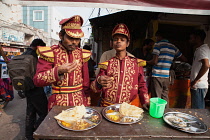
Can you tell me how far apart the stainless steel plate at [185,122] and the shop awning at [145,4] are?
1.42 meters

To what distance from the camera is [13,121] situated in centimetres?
384

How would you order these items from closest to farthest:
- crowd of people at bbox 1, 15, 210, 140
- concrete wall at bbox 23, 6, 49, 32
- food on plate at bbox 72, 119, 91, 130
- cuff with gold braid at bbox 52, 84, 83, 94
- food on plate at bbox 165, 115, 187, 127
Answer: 1. food on plate at bbox 72, 119, 91, 130
2. food on plate at bbox 165, 115, 187, 127
3. crowd of people at bbox 1, 15, 210, 140
4. cuff with gold braid at bbox 52, 84, 83, 94
5. concrete wall at bbox 23, 6, 49, 32

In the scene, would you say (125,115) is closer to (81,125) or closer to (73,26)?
(81,125)

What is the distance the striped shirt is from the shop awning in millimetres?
1470

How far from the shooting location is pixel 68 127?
1206mm

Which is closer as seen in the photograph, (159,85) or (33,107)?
(33,107)

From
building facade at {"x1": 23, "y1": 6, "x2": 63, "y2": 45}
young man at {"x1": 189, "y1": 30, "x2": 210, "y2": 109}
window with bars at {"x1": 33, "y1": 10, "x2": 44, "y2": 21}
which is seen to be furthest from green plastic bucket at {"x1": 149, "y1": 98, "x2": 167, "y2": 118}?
window with bars at {"x1": 33, "y1": 10, "x2": 44, "y2": 21}

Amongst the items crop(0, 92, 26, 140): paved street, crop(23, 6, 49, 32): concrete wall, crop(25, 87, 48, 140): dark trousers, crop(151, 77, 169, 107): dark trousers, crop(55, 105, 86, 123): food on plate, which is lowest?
crop(0, 92, 26, 140): paved street

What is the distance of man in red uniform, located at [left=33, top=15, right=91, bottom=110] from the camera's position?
1659 mm

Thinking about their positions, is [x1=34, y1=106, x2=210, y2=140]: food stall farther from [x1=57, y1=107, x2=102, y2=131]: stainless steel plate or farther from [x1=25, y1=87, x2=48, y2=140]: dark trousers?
[x1=25, y1=87, x2=48, y2=140]: dark trousers

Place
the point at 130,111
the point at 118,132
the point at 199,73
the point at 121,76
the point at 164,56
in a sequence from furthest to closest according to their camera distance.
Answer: the point at 164,56
the point at 199,73
the point at 121,76
the point at 130,111
the point at 118,132

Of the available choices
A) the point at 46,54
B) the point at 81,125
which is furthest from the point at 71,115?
the point at 46,54

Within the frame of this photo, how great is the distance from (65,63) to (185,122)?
4.90 ft

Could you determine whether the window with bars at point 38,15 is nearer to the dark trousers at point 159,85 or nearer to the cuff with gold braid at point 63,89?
the dark trousers at point 159,85
